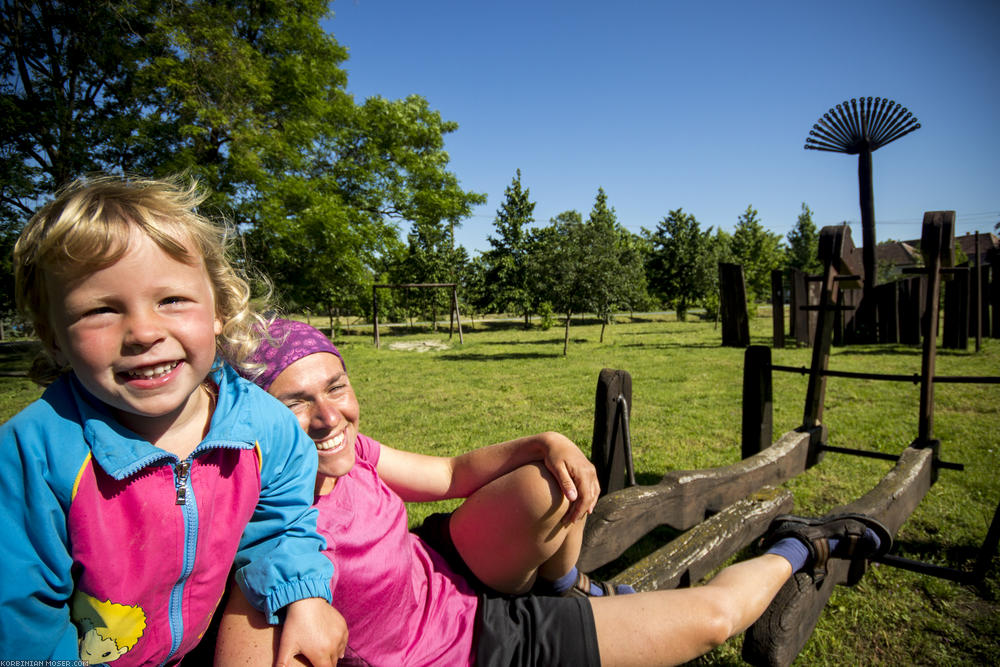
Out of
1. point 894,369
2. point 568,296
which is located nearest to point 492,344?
point 568,296

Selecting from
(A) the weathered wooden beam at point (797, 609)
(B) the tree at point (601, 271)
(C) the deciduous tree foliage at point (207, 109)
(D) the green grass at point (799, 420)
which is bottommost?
(D) the green grass at point (799, 420)

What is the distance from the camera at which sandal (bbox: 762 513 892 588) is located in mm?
2096

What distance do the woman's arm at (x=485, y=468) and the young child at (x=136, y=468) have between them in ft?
2.09

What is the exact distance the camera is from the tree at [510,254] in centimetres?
3191

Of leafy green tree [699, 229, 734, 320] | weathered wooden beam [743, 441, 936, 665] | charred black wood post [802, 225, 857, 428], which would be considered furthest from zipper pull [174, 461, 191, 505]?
leafy green tree [699, 229, 734, 320]

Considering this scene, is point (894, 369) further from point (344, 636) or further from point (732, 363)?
point (344, 636)

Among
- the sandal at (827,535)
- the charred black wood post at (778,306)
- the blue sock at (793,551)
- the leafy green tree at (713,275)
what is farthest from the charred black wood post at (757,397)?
the leafy green tree at (713,275)

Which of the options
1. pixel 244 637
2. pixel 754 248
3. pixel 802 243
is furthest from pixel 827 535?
pixel 802 243

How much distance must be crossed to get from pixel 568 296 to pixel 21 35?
14.8 metres

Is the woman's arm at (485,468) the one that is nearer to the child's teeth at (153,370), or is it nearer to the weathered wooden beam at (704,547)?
the weathered wooden beam at (704,547)

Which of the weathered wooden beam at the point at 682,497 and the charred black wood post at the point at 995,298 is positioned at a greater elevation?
the charred black wood post at the point at 995,298

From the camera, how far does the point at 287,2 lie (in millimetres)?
13797

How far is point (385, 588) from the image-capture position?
1.42 m

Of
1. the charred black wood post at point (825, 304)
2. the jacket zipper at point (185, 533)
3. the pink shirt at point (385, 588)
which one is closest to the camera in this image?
the jacket zipper at point (185, 533)
